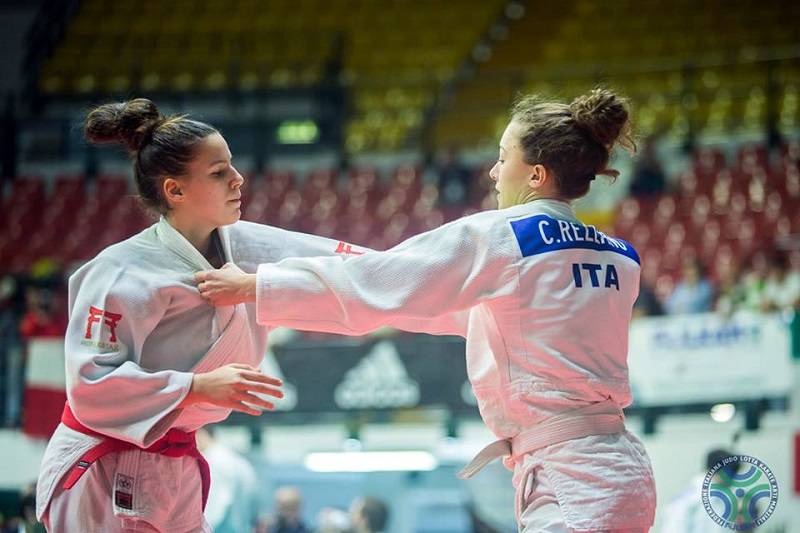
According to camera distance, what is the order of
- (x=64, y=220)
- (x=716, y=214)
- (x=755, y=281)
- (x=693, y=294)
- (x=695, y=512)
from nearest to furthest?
(x=695, y=512)
(x=755, y=281)
(x=693, y=294)
(x=716, y=214)
(x=64, y=220)

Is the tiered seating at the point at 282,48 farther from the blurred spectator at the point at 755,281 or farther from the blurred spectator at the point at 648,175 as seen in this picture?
the blurred spectator at the point at 755,281

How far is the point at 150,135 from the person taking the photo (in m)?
2.81

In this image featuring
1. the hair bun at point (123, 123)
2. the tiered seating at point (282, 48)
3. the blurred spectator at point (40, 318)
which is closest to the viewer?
the hair bun at point (123, 123)

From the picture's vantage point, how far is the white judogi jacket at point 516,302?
8.34ft

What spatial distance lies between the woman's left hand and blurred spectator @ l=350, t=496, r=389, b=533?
414cm

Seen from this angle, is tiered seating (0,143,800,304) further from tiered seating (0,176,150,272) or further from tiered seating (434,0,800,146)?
tiered seating (434,0,800,146)

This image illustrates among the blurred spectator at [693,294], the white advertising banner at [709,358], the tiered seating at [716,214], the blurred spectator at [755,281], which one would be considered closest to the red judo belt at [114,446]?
the white advertising banner at [709,358]

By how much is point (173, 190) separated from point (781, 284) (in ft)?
20.5

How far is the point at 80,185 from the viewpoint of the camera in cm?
1295

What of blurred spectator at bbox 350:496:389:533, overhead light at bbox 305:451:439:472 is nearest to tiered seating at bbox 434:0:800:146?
overhead light at bbox 305:451:439:472

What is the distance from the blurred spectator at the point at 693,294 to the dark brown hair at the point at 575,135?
567cm

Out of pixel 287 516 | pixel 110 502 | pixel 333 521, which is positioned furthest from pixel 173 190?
pixel 333 521

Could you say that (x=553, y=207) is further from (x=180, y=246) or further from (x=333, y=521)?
(x=333, y=521)

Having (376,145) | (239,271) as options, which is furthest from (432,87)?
(239,271)
